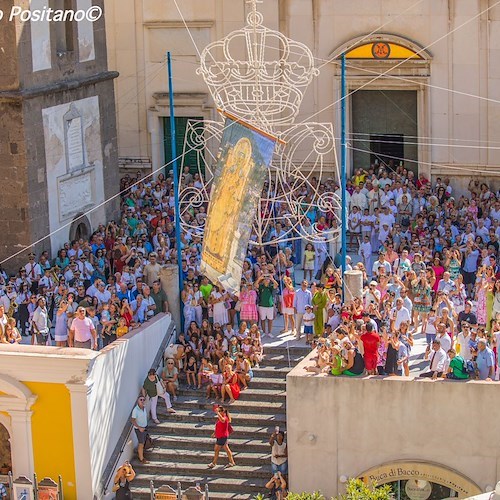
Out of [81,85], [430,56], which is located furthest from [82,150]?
[430,56]

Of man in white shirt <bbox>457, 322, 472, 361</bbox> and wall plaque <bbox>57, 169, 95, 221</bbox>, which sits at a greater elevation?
wall plaque <bbox>57, 169, 95, 221</bbox>

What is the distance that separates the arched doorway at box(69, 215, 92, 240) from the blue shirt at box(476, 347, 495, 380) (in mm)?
14153

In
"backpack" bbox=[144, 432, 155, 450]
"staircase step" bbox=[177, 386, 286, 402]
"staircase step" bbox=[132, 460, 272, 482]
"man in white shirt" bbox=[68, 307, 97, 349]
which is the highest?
"man in white shirt" bbox=[68, 307, 97, 349]

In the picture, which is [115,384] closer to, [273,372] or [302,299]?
[273,372]

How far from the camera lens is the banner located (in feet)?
120

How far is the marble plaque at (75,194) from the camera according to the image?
45.7 metres

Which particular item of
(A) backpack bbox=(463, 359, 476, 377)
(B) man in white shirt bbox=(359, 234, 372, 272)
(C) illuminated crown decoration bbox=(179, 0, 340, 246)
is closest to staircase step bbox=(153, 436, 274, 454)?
(C) illuminated crown decoration bbox=(179, 0, 340, 246)

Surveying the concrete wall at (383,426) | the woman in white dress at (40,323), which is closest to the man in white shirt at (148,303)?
the woman in white dress at (40,323)

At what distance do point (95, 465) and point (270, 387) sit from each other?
391cm

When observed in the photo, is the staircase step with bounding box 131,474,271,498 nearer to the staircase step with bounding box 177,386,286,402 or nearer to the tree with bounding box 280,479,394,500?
the tree with bounding box 280,479,394,500

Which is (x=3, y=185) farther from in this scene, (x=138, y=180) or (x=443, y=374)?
(x=443, y=374)

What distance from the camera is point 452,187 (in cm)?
4841

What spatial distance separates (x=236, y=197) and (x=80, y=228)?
10590 mm

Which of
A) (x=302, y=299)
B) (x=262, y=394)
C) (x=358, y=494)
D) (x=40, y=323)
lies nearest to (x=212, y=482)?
(x=262, y=394)
